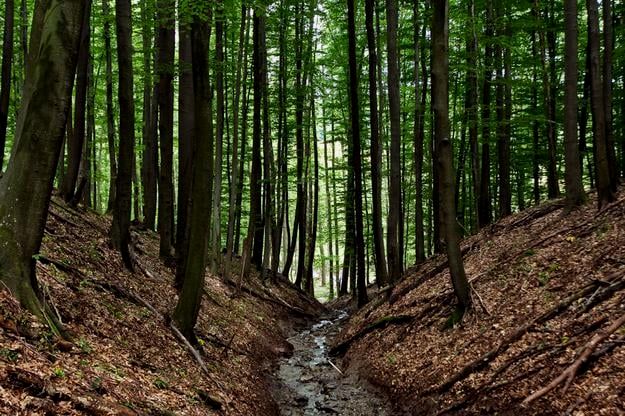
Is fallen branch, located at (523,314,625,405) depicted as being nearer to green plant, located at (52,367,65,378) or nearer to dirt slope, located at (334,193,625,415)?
dirt slope, located at (334,193,625,415)

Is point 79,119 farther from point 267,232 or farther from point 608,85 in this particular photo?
point 608,85

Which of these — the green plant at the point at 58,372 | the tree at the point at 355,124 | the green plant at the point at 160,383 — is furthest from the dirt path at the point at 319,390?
the green plant at the point at 58,372

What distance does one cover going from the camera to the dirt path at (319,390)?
28.7 feet

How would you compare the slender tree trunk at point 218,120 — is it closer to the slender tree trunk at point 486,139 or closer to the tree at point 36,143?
the tree at point 36,143

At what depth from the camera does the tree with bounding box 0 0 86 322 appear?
A: 5.49 metres

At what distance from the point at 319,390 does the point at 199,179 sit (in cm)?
513

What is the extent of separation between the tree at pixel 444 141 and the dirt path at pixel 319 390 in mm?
2635

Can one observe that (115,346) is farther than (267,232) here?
No

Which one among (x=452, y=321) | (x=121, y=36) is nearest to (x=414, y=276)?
(x=452, y=321)

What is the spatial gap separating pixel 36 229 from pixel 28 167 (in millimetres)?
746

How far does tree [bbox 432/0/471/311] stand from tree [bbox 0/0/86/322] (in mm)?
6171

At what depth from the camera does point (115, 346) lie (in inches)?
275

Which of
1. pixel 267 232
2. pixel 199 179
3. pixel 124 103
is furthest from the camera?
pixel 267 232

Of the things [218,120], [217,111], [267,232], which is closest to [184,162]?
[218,120]
